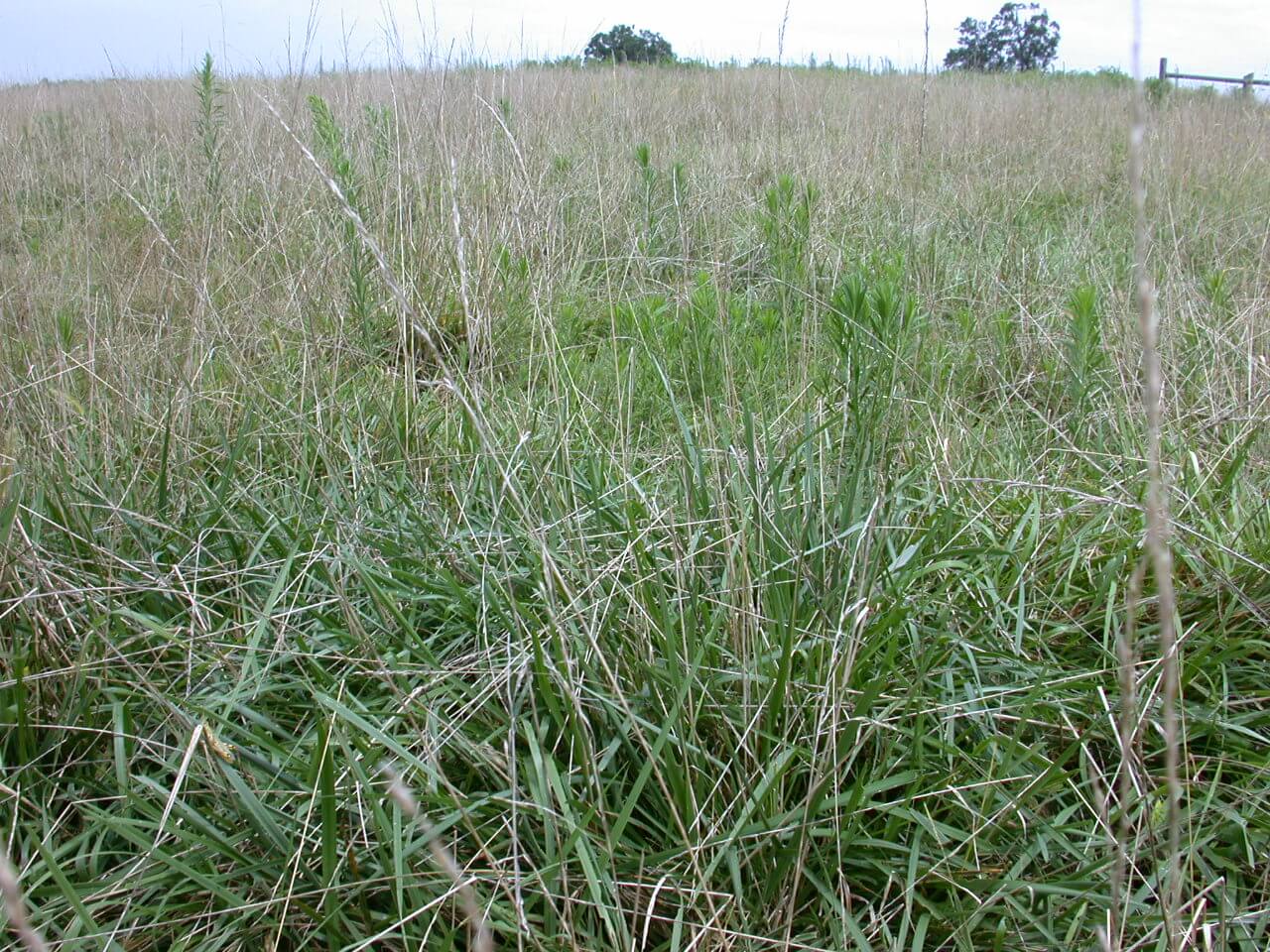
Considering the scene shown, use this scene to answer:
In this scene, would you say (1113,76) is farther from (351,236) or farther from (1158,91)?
(351,236)

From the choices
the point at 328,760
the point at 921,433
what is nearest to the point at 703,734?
the point at 328,760

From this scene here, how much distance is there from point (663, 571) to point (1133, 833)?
84cm

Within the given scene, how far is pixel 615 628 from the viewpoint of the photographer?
1.48 metres

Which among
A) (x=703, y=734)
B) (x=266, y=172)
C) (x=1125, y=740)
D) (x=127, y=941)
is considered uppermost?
(x=266, y=172)

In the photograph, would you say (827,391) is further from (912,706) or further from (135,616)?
(135,616)

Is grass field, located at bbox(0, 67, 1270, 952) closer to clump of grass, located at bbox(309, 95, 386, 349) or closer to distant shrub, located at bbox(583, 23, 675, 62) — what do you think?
clump of grass, located at bbox(309, 95, 386, 349)

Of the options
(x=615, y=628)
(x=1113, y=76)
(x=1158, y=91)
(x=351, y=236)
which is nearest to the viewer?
(x=615, y=628)

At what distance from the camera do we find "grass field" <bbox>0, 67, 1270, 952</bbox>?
3.94 feet

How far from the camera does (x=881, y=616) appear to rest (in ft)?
4.85

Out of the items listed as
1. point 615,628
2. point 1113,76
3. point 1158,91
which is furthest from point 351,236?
point 1113,76

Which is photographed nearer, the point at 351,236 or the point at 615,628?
the point at 615,628

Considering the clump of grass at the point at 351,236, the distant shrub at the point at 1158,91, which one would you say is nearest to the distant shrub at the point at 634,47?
the distant shrub at the point at 1158,91

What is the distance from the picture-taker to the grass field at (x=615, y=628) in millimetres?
1200

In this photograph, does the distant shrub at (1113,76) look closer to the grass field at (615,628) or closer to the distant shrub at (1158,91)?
the distant shrub at (1158,91)
